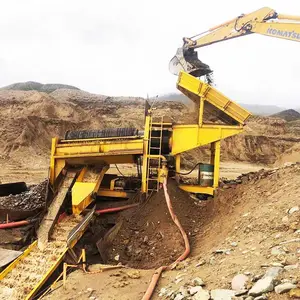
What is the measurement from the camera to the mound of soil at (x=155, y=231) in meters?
6.62

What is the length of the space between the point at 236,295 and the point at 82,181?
18.3 ft

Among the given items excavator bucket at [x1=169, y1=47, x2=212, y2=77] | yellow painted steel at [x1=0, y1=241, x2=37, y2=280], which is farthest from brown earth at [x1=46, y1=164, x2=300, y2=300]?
excavator bucket at [x1=169, y1=47, x2=212, y2=77]

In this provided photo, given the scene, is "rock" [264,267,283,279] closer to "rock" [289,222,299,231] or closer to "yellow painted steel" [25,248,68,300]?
"rock" [289,222,299,231]

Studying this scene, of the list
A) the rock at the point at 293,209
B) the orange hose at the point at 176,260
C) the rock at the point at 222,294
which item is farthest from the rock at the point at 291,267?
the rock at the point at 293,209

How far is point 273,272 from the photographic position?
3732mm

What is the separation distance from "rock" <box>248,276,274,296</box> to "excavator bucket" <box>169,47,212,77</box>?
7586mm

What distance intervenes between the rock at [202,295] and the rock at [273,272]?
624 millimetres

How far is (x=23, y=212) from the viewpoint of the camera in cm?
812

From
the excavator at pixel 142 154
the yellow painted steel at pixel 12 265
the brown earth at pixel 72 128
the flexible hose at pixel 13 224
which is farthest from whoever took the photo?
the brown earth at pixel 72 128

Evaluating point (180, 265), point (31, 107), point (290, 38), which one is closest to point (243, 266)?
point (180, 265)

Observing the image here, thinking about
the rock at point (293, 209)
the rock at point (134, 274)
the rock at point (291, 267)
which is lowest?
the rock at point (134, 274)

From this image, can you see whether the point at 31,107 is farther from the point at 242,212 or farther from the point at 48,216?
the point at 242,212

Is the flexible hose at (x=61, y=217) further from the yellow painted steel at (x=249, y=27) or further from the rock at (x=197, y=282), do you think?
the yellow painted steel at (x=249, y=27)

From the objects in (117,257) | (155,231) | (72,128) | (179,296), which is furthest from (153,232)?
(72,128)
